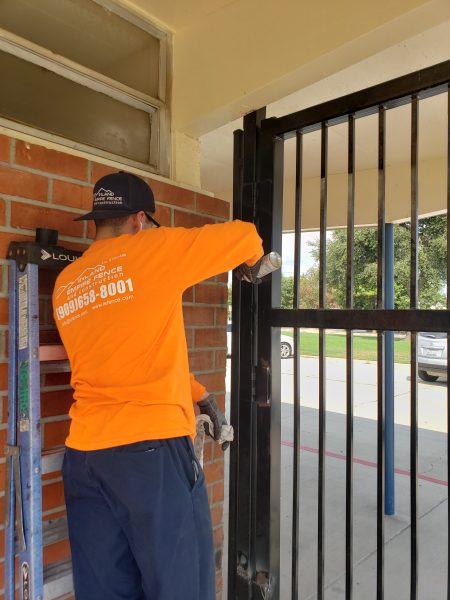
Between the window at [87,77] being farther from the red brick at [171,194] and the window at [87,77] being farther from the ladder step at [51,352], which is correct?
the ladder step at [51,352]

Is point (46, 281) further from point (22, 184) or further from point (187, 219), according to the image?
point (187, 219)

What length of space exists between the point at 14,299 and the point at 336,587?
2.80 meters

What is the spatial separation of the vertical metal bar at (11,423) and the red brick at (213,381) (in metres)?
0.93

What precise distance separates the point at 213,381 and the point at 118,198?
44.0 inches

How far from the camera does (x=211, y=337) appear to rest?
2.41m

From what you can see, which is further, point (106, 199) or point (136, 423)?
point (106, 199)

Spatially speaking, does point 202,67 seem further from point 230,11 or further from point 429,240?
point 429,240

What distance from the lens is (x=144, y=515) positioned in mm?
1417

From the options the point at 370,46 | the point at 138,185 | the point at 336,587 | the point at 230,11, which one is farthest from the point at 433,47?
the point at 336,587

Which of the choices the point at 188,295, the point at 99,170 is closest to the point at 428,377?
the point at 188,295

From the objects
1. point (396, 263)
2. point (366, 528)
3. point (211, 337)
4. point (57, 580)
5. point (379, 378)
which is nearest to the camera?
point (57, 580)

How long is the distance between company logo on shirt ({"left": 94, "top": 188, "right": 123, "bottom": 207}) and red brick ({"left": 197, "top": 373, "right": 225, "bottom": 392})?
1001 millimetres

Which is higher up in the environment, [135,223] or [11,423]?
[135,223]

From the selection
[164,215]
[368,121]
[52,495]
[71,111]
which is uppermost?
[368,121]
